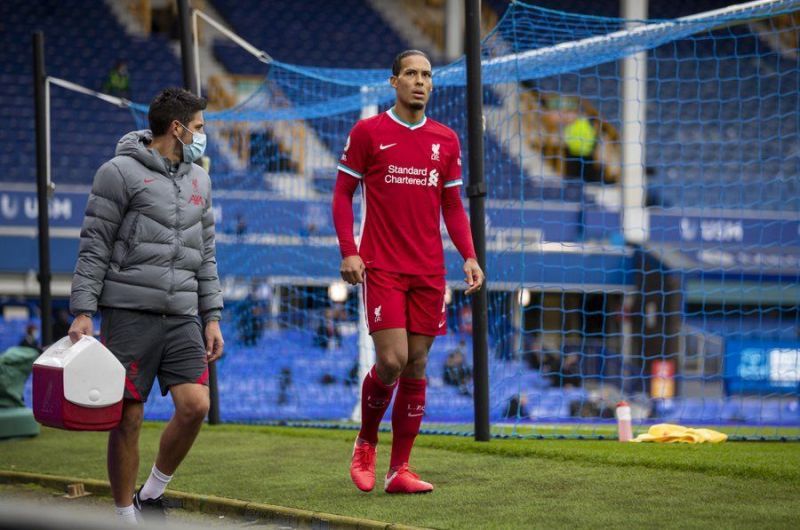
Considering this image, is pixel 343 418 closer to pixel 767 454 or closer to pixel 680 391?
pixel 767 454

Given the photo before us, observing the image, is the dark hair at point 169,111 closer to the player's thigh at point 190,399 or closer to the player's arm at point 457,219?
the player's thigh at point 190,399

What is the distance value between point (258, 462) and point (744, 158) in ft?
59.0

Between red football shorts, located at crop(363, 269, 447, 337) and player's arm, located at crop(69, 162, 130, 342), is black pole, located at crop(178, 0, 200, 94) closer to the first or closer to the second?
red football shorts, located at crop(363, 269, 447, 337)

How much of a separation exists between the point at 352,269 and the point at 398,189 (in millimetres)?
431

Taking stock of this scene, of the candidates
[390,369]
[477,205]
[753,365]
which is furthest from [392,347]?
[753,365]

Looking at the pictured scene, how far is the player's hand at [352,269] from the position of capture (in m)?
4.94

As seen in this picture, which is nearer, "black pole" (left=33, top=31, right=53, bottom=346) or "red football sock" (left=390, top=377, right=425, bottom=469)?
"red football sock" (left=390, top=377, right=425, bottom=469)

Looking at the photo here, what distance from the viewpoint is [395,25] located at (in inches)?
1043

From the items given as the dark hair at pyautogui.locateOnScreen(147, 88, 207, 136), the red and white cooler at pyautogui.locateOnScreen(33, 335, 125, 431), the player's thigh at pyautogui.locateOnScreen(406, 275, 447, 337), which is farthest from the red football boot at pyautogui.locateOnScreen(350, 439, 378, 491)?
the dark hair at pyautogui.locateOnScreen(147, 88, 207, 136)

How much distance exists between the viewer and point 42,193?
11.2 meters

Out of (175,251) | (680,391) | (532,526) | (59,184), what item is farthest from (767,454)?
(59,184)

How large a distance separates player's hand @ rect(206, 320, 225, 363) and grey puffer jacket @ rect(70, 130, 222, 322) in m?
0.20

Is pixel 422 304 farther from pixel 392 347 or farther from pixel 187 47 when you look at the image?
pixel 187 47

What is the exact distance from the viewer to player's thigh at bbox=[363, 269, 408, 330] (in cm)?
499
